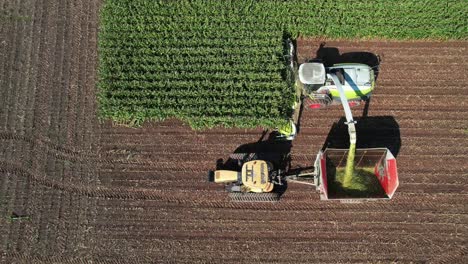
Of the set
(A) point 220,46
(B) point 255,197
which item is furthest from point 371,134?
(A) point 220,46

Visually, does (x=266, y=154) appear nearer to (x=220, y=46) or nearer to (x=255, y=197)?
(x=255, y=197)

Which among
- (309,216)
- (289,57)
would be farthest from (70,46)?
(309,216)

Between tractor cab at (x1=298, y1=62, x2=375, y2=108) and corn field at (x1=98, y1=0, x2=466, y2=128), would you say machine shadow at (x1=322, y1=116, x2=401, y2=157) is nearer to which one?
tractor cab at (x1=298, y1=62, x2=375, y2=108)

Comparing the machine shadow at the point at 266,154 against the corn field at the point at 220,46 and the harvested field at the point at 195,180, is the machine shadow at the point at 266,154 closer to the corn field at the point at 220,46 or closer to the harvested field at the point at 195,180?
the harvested field at the point at 195,180

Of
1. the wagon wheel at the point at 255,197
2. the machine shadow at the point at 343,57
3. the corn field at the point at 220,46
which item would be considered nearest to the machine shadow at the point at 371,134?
the corn field at the point at 220,46

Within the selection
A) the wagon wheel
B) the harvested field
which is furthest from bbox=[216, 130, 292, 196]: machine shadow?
the wagon wheel

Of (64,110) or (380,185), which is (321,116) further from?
(64,110)

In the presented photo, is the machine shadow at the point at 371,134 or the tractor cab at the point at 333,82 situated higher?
the tractor cab at the point at 333,82
